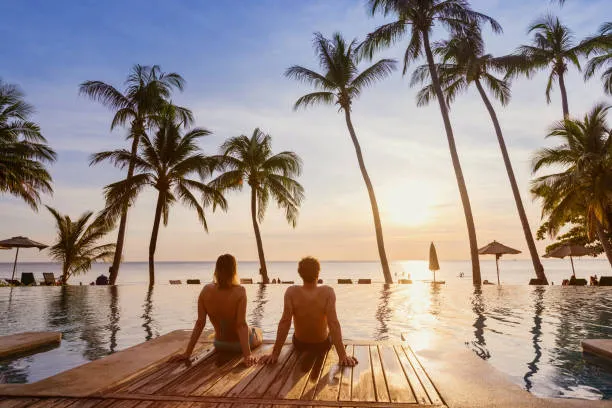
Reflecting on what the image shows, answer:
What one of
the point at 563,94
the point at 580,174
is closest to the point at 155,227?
the point at 580,174

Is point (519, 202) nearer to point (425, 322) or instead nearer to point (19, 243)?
point (425, 322)

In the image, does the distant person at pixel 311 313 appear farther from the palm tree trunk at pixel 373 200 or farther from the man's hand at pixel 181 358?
the palm tree trunk at pixel 373 200

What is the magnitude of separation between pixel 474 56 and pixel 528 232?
10.2m

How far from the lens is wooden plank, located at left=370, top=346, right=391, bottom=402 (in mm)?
3402

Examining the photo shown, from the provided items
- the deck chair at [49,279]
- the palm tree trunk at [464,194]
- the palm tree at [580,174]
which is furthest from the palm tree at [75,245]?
the palm tree at [580,174]

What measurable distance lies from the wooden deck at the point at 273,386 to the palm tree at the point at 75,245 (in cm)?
2427

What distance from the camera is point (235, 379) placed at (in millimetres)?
3836

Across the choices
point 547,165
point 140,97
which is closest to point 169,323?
point 140,97

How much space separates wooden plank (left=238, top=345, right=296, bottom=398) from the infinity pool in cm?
234

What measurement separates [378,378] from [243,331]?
1.58 meters

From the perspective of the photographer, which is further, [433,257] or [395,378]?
[433,257]

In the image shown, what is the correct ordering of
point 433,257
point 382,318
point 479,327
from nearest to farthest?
1. point 479,327
2. point 382,318
3. point 433,257

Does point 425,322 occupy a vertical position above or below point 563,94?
below

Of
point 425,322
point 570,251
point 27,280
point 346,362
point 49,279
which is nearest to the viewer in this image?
point 346,362
